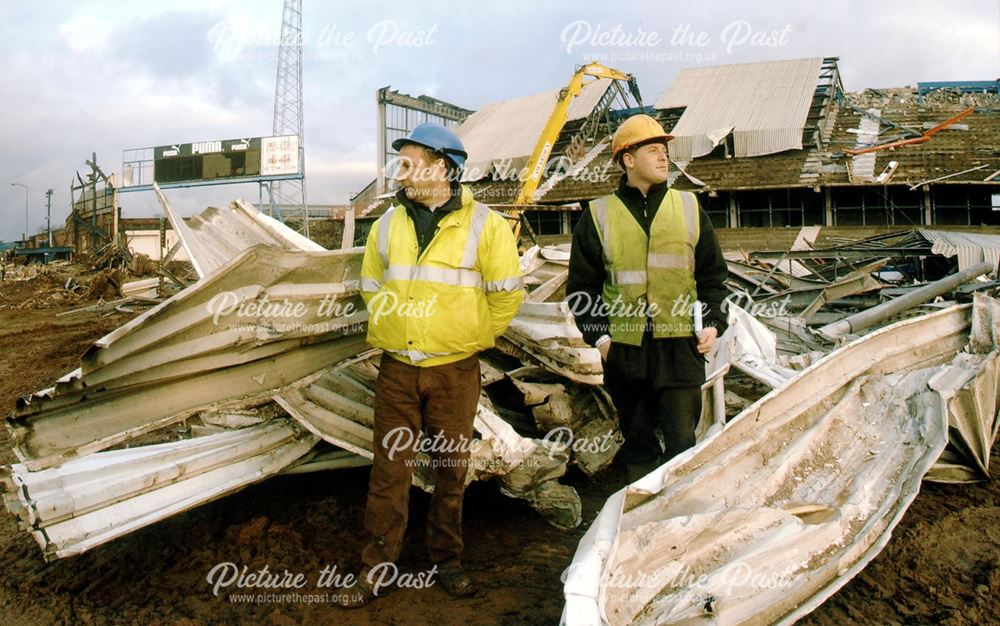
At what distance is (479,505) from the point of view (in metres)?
3.66

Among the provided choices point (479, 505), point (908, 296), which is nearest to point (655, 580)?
point (479, 505)

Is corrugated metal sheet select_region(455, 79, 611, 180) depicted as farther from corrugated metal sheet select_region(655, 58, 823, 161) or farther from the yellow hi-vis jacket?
the yellow hi-vis jacket

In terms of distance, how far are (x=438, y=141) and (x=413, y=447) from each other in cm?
134

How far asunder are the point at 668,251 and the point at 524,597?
159 centimetres

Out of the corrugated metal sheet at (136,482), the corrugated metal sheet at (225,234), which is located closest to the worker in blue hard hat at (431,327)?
the corrugated metal sheet at (136,482)

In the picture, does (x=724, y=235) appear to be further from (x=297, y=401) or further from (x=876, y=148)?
(x=297, y=401)

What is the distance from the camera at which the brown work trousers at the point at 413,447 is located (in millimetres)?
2711

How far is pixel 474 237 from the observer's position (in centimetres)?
275

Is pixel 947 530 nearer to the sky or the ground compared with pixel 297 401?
nearer to the ground

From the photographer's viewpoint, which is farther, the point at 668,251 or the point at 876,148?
the point at 876,148

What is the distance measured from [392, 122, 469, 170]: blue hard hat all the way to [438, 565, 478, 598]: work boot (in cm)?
180

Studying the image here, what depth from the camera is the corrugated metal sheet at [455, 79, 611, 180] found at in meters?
23.9

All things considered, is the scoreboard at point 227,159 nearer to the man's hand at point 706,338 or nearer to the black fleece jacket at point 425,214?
the black fleece jacket at point 425,214

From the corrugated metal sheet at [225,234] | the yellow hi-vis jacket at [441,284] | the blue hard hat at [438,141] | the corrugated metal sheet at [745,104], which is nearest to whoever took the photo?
the yellow hi-vis jacket at [441,284]
